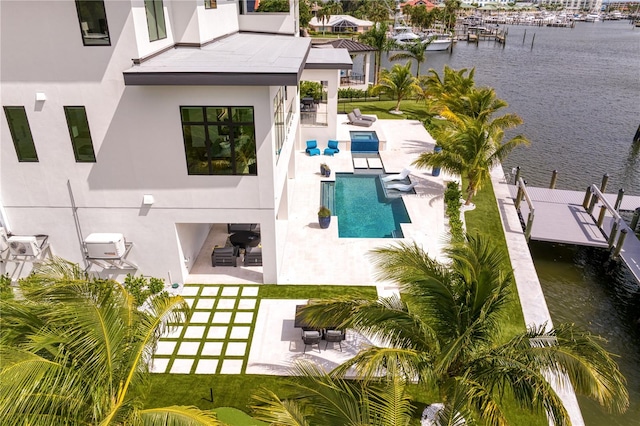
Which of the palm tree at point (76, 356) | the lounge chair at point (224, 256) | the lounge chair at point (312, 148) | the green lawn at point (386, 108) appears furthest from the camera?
the green lawn at point (386, 108)

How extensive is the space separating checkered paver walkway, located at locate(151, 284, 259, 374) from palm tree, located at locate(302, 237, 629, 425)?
432 centimetres

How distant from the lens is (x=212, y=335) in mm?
12891

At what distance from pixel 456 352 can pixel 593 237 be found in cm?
1558

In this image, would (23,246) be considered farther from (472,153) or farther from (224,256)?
(472,153)

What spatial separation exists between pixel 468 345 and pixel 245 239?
10.5 m

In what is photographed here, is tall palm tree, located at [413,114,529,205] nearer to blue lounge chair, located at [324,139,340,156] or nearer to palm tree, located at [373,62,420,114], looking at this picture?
blue lounge chair, located at [324,139,340,156]

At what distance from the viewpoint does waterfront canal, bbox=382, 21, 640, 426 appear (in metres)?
16.1

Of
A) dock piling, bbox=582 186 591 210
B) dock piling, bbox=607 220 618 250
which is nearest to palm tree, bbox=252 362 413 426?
dock piling, bbox=607 220 618 250

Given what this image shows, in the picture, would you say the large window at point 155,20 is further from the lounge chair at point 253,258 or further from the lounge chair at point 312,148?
the lounge chair at point 312,148

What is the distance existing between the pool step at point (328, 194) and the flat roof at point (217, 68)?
25.0 feet

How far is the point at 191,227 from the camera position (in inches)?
631

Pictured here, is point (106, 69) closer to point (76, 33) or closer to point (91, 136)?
point (76, 33)

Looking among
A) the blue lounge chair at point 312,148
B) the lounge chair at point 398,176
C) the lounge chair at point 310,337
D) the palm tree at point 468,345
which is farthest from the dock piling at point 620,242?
the blue lounge chair at point 312,148

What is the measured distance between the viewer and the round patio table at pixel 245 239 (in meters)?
16.7
